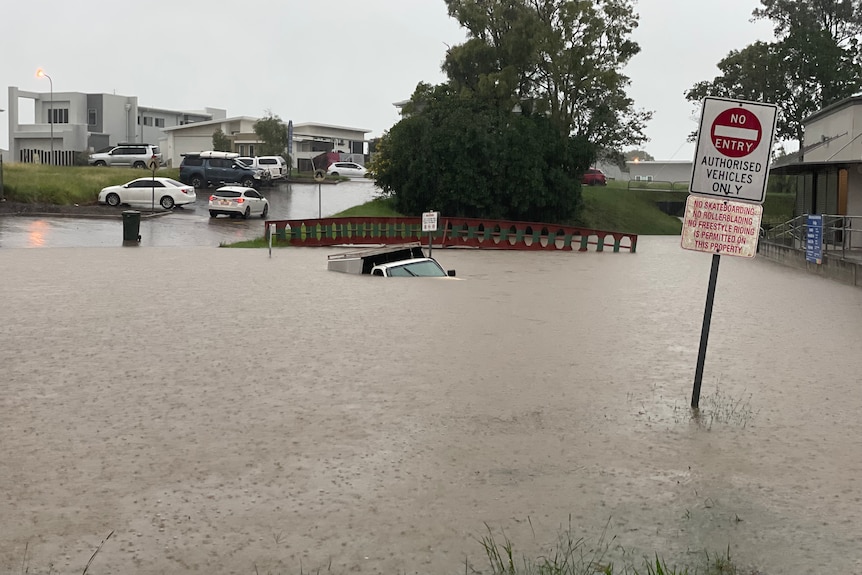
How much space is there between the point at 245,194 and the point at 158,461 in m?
43.5

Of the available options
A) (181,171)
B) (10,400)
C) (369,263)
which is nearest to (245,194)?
(181,171)

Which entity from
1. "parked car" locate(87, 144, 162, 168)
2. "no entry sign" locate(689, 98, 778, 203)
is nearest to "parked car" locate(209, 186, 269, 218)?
"parked car" locate(87, 144, 162, 168)

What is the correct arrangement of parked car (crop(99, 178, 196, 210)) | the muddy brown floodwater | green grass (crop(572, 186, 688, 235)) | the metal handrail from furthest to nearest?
green grass (crop(572, 186, 688, 235))
parked car (crop(99, 178, 196, 210))
the metal handrail
the muddy brown floodwater

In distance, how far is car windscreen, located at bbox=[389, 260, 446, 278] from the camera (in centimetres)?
2900

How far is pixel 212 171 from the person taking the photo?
64250 mm

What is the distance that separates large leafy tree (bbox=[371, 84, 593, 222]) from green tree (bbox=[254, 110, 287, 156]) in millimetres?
26550

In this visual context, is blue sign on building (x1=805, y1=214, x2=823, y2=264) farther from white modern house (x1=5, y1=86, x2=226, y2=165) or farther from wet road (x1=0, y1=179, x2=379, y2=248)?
white modern house (x1=5, y1=86, x2=226, y2=165)

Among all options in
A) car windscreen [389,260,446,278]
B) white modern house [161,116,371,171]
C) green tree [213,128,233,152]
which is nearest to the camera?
car windscreen [389,260,446,278]

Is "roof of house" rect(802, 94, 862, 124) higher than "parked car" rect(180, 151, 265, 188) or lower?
higher

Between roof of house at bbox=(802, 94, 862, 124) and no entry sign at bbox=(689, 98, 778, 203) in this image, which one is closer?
no entry sign at bbox=(689, 98, 778, 203)

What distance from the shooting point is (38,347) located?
15.2m

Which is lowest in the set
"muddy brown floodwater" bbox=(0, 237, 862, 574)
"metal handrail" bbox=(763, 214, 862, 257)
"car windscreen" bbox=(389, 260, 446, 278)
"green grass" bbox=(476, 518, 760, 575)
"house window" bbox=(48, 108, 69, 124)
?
"car windscreen" bbox=(389, 260, 446, 278)

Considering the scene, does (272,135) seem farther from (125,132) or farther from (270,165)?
(125,132)

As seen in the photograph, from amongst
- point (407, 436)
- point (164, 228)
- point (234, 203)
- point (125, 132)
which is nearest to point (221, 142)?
point (125, 132)
